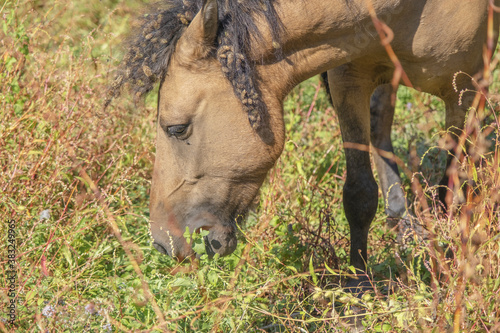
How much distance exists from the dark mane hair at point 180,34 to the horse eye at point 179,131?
210 mm

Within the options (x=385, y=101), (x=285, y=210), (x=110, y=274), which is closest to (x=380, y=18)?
(x=285, y=210)

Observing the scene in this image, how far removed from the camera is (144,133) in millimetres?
4562

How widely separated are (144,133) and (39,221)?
1.56 m

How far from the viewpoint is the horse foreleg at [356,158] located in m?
3.39

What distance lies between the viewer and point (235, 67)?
2.51 meters

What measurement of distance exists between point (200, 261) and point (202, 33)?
1.21 m

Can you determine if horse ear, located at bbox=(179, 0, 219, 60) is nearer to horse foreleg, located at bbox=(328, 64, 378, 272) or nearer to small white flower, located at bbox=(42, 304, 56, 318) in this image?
horse foreleg, located at bbox=(328, 64, 378, 272)

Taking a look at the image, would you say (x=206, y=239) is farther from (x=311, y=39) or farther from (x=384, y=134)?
(x=384, y=134)

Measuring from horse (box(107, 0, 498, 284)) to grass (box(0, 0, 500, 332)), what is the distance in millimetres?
237

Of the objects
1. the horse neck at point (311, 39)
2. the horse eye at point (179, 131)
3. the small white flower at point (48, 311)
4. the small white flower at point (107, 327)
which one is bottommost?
the small white flower at point (107, 327)

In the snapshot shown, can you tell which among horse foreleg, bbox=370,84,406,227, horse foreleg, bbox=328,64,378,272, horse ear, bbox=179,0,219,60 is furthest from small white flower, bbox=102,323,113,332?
horse foreleg, bbox=370,84,406,227

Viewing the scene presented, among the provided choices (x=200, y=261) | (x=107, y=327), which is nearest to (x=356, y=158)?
(x=200, y=261)

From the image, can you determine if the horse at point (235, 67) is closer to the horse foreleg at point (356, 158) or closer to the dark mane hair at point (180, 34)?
the dark mane hair at point (180, 34)

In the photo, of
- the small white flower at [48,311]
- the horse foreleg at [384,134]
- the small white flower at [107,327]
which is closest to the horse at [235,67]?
the small white flower at [107,327]
